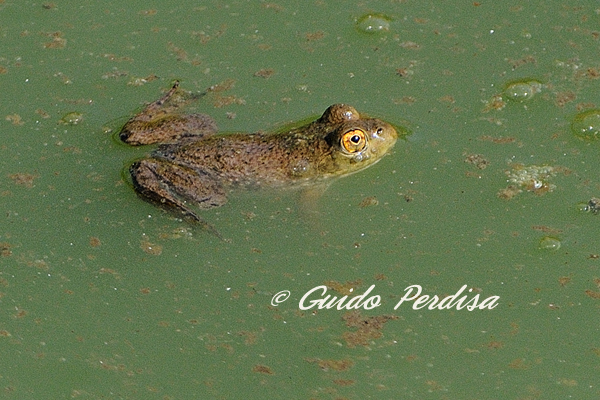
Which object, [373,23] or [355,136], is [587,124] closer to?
[355,136]

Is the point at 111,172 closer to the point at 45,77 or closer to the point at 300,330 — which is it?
the point at 45,77

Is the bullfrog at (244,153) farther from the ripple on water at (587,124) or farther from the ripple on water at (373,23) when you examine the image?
the ripple on water at (587,124)

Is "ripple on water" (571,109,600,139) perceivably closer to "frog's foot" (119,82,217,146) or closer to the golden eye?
the golden eye

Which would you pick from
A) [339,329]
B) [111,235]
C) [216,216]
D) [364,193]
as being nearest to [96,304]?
[111,235]

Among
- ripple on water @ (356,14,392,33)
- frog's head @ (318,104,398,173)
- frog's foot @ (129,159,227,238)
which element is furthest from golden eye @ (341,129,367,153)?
ripple on water @ (356,14,392,33)

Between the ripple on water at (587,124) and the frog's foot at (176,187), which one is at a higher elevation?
the ripple on water at (587,124)

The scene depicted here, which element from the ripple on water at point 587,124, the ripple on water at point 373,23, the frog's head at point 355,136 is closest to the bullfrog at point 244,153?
the frog's head at point 355,136
